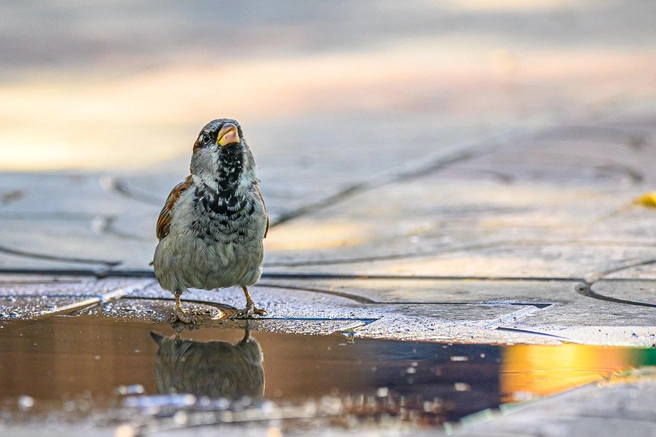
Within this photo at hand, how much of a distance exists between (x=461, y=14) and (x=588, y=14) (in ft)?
7.87

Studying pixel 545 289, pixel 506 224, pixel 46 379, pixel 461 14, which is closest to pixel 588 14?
pixel 461 14

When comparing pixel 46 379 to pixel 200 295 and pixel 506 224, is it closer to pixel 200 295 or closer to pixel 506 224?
pixel 200 295

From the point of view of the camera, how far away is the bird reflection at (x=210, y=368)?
3.87 m

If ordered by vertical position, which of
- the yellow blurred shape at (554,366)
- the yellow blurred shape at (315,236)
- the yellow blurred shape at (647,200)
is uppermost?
the yellow blurred shape at (647,200)

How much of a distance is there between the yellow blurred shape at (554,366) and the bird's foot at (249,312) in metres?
1.16

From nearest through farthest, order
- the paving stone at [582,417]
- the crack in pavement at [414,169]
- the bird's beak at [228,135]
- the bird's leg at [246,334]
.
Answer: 1. the paving stone at [582,417]
2. the bird's leg at [246,334]
3. the bird's beak at [228,135]
4. the crack in pavement at [414,169]

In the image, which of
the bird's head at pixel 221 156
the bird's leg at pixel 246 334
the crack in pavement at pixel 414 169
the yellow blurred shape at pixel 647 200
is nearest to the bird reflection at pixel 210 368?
the bird's leg at pixel 246 334

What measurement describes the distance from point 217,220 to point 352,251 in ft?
5.29

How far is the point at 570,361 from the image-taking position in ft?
13.6

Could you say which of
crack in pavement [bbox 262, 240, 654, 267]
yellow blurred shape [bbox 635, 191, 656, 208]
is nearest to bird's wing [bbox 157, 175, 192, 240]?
crack in pavement [bbox 262, 240, 654, 267]

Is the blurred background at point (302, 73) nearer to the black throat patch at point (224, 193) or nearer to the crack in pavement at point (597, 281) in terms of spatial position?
the crack in pavement at point (597, 281)

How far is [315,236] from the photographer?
682 centimetres

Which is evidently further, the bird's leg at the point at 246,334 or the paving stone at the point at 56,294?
the paving stone at the point at 56,294

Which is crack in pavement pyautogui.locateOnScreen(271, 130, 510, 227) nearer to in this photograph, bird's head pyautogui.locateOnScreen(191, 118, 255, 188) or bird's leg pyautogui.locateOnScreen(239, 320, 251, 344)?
bird's head pyautogui.locateOnScreen(191, 118, 255, 188)
